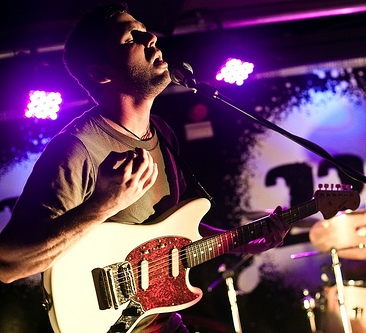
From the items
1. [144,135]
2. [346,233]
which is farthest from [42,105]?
[346,233]

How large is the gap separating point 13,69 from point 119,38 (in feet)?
5.80

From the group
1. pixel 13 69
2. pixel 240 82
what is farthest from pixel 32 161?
pixel 240 82

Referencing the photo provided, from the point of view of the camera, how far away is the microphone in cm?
242

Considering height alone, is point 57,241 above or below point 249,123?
below

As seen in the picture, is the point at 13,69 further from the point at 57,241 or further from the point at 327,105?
the point at 327,105

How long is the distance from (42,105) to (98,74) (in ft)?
4.72

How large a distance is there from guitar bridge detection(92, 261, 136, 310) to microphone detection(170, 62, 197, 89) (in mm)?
850

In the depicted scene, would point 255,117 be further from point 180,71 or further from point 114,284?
point 114,284

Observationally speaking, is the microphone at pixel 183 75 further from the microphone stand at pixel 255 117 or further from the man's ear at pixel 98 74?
the man's ear at pixel 98 74

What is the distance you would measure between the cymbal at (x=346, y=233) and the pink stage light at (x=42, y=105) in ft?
8.62

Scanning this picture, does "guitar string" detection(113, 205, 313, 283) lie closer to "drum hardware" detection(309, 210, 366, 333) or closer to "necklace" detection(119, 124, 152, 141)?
"necklace" detection(119, 124, 152, 141)

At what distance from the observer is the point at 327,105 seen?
5246 millimetres

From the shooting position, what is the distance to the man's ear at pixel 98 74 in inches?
111

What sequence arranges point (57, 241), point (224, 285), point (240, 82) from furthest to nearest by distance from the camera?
point (224, 285), point (240, 82), point (57, 241)
